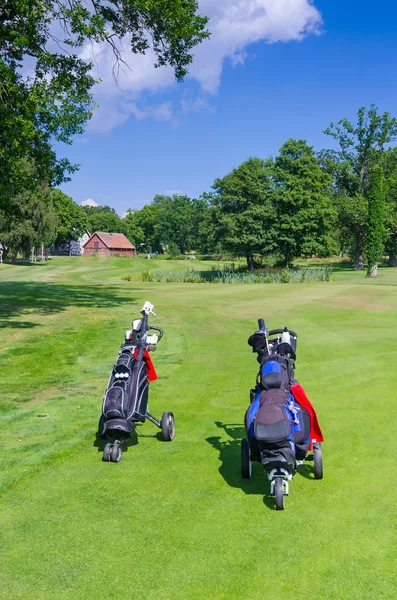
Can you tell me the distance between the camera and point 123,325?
57.0ft

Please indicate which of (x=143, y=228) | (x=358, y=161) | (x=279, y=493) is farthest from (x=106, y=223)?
(x=279, y=493)

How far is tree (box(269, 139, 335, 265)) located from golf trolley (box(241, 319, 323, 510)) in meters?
46.8

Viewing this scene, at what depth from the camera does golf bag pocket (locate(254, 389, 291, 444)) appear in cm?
499

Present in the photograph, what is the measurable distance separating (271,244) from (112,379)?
47.7m

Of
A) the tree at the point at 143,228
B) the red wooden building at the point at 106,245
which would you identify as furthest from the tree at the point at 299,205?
the tree at the point at 143,228

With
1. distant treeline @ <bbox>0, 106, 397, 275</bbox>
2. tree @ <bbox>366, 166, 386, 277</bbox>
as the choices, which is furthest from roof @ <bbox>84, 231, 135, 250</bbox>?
tree @ <bbox>366, 166, 386, 277</bbox>

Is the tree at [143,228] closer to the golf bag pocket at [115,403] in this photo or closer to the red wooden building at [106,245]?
the red wooden building at [106,245]

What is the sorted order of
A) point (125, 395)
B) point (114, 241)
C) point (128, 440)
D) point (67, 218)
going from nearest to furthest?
1. point (125, 395)
2. point (128, 440)
3. point (67, 218)
4. point (114, 241)

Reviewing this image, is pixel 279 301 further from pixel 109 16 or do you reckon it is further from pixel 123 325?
pixel 109 16

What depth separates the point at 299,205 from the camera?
5259 cm

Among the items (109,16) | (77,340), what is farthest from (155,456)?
(109,16)

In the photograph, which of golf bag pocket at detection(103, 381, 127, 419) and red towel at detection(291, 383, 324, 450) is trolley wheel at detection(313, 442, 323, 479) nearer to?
red towel at detection(291, 383, 324, 450)

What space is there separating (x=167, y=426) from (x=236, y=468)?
1238mm

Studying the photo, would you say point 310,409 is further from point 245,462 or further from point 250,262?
point 250,262
